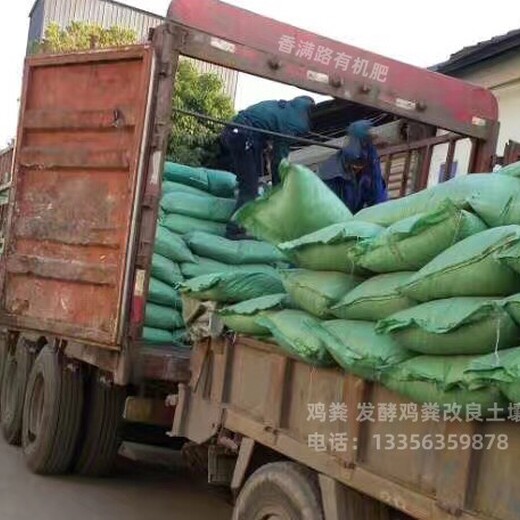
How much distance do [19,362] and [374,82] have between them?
11.4 ft

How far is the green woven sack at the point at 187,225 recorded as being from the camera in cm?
557

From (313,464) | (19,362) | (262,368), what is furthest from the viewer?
(19,362)

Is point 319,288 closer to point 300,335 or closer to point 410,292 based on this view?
point 300,335

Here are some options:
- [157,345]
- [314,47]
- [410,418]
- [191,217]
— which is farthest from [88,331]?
[410,418]

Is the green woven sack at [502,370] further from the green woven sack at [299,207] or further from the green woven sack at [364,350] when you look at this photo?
the green woven sack at [299,207]

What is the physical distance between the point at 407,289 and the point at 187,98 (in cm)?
1198

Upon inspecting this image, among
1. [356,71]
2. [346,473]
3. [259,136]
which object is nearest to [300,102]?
[259,136]

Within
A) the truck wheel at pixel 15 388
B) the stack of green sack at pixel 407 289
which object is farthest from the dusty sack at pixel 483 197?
the truck wheel at pixel 15 388

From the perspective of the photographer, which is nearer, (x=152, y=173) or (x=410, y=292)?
(x=410, y=292)

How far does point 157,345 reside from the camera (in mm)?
4922

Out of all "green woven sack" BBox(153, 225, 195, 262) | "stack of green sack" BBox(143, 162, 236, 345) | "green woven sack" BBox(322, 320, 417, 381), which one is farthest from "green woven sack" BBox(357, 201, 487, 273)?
"green woven sack" BBox(153, 225, 195, 262)

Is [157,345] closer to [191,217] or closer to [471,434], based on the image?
[191,217]

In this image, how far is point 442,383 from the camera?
7.50ft

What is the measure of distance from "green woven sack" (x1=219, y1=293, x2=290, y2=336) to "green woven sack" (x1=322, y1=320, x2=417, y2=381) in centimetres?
53
